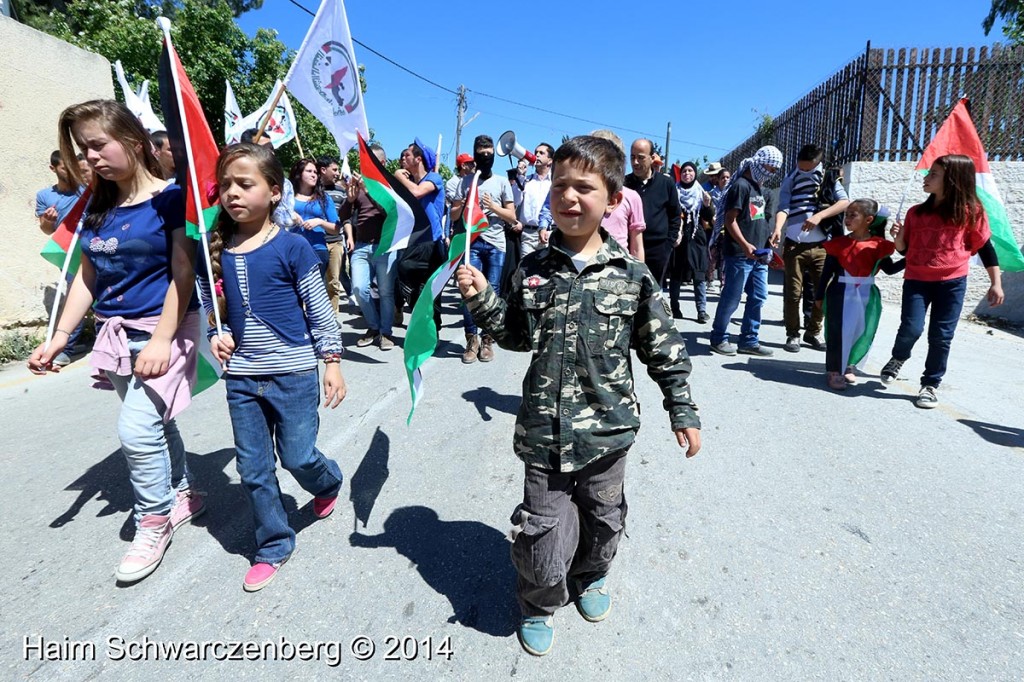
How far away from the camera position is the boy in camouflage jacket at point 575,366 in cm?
194

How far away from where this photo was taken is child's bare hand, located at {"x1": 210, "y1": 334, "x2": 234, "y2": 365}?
2.25m

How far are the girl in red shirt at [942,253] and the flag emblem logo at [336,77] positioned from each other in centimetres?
423

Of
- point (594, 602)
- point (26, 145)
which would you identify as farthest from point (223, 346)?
point (26, 145)

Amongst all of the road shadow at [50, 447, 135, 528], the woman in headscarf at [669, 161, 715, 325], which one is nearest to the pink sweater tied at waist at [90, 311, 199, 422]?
the road shadow at [50, 447, 135, 528]

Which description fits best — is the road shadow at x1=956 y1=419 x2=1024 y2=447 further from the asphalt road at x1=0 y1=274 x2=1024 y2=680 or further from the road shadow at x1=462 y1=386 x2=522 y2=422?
the road shadow at x1=462 y1=386 x2=522 y2=422

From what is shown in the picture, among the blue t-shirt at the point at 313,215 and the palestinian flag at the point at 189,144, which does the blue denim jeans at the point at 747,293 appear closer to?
the blue t-shirt at the point at 313,215

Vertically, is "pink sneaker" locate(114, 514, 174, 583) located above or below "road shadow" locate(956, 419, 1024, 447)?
above

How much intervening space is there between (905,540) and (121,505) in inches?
156

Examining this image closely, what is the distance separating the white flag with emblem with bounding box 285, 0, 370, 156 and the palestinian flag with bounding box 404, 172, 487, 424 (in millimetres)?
1430

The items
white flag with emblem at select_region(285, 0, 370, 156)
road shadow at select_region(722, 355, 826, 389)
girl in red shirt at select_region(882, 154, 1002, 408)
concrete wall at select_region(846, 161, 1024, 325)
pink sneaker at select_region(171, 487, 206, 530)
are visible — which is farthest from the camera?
concrete wall at select_region(846, 161, 1024, 325)

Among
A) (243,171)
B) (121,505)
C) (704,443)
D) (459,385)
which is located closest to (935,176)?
(704,443)

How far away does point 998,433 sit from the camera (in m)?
3.99

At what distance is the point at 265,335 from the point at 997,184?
10.9 m

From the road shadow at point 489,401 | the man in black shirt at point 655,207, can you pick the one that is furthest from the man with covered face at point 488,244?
the man in black shirt at point 655,207
